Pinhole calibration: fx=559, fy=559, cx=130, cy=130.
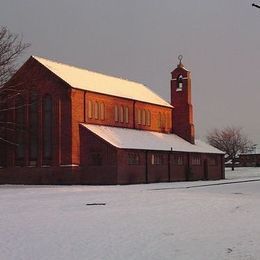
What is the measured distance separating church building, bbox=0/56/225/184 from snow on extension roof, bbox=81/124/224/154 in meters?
0.13

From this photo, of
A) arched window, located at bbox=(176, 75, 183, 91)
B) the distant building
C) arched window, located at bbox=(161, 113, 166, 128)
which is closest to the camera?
arched window, located at bbox=(161, 113, 166, 128)

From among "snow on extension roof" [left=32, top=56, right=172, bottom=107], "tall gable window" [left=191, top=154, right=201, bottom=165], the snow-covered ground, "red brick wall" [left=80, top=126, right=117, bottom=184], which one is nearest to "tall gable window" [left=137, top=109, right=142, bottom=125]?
"snow on extension roof" [left=32, top=56, right=172, bottom=107]

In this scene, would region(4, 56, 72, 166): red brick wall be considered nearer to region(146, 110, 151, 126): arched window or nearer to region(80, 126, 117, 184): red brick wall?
region(80, 126, 117, 184): red brick wall

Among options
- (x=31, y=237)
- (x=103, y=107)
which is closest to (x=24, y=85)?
(x=103, y=107)

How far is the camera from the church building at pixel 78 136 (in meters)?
54.2

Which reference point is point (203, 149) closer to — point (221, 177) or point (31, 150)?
point (221, 177)

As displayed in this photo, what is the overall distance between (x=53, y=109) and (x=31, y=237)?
1627 inches

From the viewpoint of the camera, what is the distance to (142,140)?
59.9 meters

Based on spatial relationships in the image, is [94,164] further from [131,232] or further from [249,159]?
[249,159]

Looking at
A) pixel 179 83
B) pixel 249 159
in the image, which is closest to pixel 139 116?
pixel 179 83

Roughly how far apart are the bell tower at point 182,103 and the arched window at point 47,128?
21.7 meters

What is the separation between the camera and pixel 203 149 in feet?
233

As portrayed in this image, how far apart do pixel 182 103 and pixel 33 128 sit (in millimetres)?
23476

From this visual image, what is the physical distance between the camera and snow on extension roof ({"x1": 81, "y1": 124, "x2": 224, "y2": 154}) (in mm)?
55062
